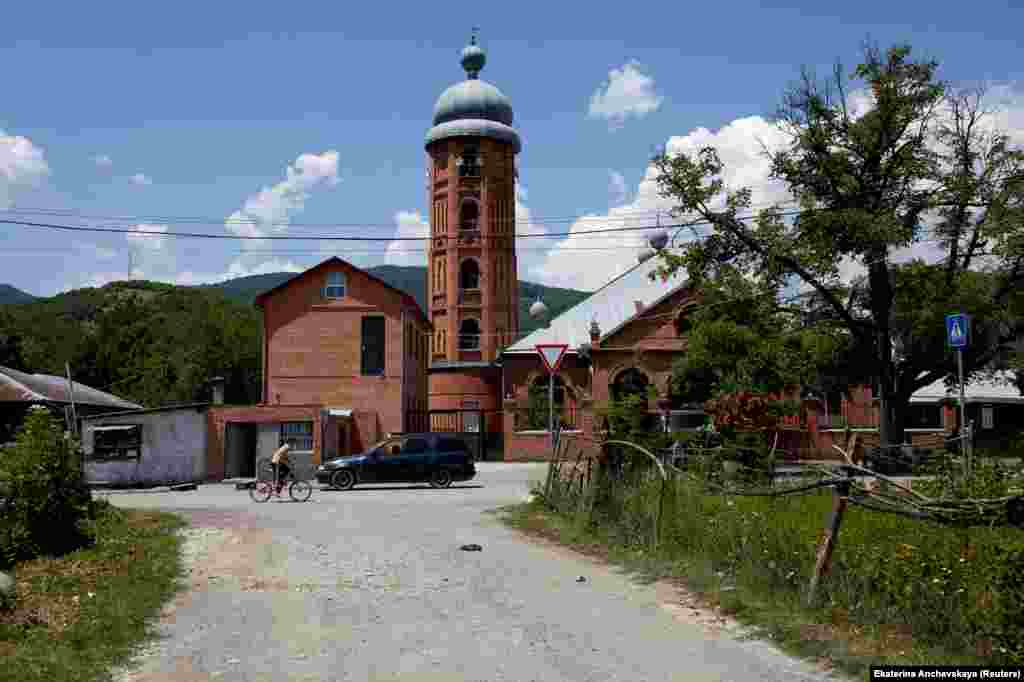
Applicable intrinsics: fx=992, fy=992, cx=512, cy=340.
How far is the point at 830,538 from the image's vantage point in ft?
28.7

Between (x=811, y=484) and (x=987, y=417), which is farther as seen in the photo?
(x=987, y=417)

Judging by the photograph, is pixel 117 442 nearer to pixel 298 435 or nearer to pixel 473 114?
pixel 298 435

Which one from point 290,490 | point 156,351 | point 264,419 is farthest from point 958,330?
point 156,351

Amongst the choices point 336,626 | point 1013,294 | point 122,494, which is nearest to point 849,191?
point 1013,294

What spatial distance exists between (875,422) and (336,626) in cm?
4292

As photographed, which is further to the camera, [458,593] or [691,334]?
[691,334]

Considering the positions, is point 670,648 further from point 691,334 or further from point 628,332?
point 628,332

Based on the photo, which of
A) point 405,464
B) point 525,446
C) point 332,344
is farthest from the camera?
point 525,446

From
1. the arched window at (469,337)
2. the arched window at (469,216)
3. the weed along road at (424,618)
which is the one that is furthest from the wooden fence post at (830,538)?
the arched window at (469,216)

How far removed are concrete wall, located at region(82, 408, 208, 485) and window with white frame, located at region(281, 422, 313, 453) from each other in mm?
2779

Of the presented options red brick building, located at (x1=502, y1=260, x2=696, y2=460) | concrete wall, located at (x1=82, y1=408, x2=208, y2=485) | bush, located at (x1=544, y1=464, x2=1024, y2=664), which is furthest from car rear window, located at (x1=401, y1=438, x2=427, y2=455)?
red brick building, located at (x1=502, y1=260, x2=696, y2=460)

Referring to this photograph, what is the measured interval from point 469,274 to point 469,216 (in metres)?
4.16

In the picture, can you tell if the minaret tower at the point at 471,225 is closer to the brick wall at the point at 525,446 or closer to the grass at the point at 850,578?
the brick wall at the point at 525,446

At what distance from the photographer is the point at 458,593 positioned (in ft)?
35.4
